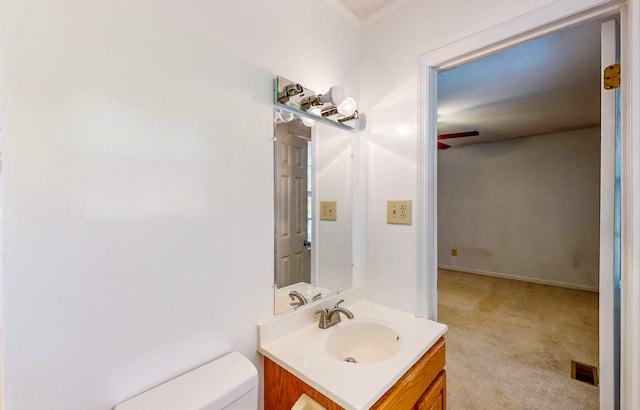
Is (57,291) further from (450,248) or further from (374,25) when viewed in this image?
(450,248)

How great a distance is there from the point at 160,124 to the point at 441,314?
331 cm

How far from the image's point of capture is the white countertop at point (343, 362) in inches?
32.4

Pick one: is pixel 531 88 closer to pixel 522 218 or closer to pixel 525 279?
pixel 522 218

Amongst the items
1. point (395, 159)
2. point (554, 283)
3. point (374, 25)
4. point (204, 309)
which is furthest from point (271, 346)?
point (554, 283)

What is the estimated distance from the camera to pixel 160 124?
0.83 metres

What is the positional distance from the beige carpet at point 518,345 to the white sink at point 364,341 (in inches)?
36.9

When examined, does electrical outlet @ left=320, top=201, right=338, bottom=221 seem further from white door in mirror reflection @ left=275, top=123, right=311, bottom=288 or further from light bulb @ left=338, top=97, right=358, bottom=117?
light bulb @ left=338, top=97, right=358, bottom=117

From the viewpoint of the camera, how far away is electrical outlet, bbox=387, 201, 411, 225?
1400 millimetres

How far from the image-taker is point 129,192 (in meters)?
0.77

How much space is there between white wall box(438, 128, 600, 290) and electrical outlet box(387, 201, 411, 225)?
3.92 meters

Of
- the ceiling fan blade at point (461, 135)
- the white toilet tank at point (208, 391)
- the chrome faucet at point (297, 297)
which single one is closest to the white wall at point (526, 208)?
the ceiling fan blade at point (461, 135)

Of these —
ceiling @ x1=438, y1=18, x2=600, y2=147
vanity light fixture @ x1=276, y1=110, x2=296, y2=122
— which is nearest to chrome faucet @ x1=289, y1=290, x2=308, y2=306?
vanity light fixture @ x1=276, y1=110, x2=296, y2=122

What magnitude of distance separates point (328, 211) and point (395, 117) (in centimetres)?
62

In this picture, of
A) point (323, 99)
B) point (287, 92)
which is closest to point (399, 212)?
point (323, 99)
